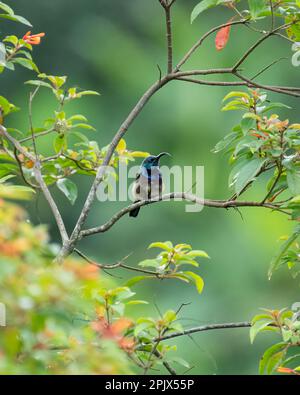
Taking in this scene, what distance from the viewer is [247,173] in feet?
7.77

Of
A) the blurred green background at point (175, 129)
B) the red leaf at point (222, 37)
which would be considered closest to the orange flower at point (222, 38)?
the red leaf at point (222, 37)

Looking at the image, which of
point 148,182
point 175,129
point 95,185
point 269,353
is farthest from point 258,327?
point 175,129

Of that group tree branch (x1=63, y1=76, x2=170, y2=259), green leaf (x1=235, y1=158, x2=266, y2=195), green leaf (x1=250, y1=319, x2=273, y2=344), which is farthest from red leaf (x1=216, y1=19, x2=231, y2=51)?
green leaf (x1=250, y1=319, x2=273, y2=344)

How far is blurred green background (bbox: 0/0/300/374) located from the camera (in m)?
8.95

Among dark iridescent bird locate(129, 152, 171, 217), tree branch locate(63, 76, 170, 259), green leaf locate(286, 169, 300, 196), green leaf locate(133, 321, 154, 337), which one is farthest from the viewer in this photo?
dark iridescent bird locate(129, 152, 171, 217)

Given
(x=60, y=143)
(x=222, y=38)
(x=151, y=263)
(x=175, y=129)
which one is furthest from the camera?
(x=175, y=129)

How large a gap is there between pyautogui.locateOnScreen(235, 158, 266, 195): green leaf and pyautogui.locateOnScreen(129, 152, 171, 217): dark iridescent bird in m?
2.17

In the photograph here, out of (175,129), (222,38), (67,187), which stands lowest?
(67,187)

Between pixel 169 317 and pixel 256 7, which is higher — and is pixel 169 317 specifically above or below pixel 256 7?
below

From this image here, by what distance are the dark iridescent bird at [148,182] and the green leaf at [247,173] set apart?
2.17 meters

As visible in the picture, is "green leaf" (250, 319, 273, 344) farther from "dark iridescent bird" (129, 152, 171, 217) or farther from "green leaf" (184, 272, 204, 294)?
"dark iridescent bird" (129, 152, 171, 217)

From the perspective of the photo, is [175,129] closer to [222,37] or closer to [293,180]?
[222,37]

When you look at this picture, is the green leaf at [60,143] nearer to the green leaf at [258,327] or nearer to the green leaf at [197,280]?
the green leaf at [197,280]

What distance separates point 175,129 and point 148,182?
19.1 ft
